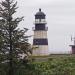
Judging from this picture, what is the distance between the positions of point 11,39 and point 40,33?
29.0 meters

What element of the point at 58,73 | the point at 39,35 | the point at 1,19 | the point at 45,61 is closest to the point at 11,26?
the point at 1,19

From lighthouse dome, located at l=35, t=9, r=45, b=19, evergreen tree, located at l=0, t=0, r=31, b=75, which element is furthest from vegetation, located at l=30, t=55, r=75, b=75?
lighthouse dome, located at l=35, t=9, r=45, b=19

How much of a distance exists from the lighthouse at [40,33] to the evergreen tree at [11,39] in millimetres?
27015

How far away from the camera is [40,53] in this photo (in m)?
75.6

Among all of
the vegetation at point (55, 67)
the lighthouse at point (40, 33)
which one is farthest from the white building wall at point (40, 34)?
the vegetation at point (55, 67)

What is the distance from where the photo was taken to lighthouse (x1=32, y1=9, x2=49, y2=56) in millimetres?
74250

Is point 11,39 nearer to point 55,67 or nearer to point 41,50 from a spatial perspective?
point 55,67

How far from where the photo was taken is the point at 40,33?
74.8 m

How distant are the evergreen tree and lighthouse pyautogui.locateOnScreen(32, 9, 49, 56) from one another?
1064 inches

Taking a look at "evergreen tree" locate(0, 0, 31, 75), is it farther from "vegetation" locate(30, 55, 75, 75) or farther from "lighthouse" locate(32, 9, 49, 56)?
"lighthouse" locate(32, 9, 49, 56)

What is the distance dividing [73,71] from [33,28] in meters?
22.3

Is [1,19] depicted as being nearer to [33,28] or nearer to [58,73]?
[58,73]

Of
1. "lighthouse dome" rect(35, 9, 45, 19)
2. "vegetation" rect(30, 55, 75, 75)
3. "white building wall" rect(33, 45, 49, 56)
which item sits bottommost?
"vegetation" rect(30, 55, 75, 75)

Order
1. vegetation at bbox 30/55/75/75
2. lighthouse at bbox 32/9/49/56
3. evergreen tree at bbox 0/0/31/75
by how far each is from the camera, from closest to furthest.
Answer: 1. evergreen tree at bbox 0/0/31/75
2. vegetation at bbox 30/55/75/75
3. lighthouse at bbox 32/9/49/56
